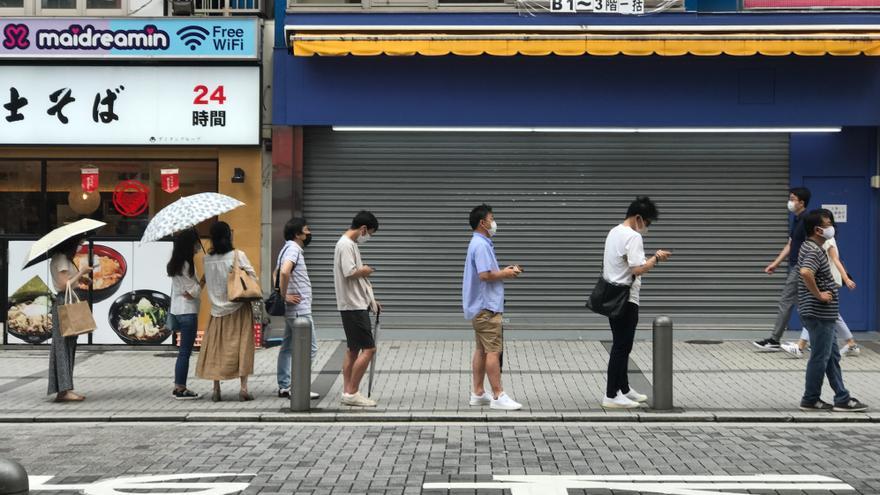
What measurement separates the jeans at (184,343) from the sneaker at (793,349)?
733 cm

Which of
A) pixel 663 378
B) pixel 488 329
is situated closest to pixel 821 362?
pixel 663 378

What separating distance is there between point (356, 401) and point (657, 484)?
3.88 metres

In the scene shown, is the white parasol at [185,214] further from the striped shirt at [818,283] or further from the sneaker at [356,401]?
the striped shirt at [818,283]

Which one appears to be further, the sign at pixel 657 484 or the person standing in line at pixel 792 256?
the person standing in line at pixel 792 256

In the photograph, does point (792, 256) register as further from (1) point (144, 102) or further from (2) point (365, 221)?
(1) point (144, 102)

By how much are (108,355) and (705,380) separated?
24.7 feet

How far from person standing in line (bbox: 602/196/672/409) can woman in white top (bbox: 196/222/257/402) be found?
135 inches

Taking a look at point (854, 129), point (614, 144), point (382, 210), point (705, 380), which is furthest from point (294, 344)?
point (854, 129)

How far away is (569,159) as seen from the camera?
16.4 metres

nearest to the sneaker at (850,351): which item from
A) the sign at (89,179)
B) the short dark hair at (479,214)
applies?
the short dark hair at (479,214)

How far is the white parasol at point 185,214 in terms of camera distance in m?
10.8

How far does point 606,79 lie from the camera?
16.3m

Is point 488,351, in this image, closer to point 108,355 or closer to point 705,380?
point 705,380

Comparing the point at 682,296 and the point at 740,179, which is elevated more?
the point at 740,179
